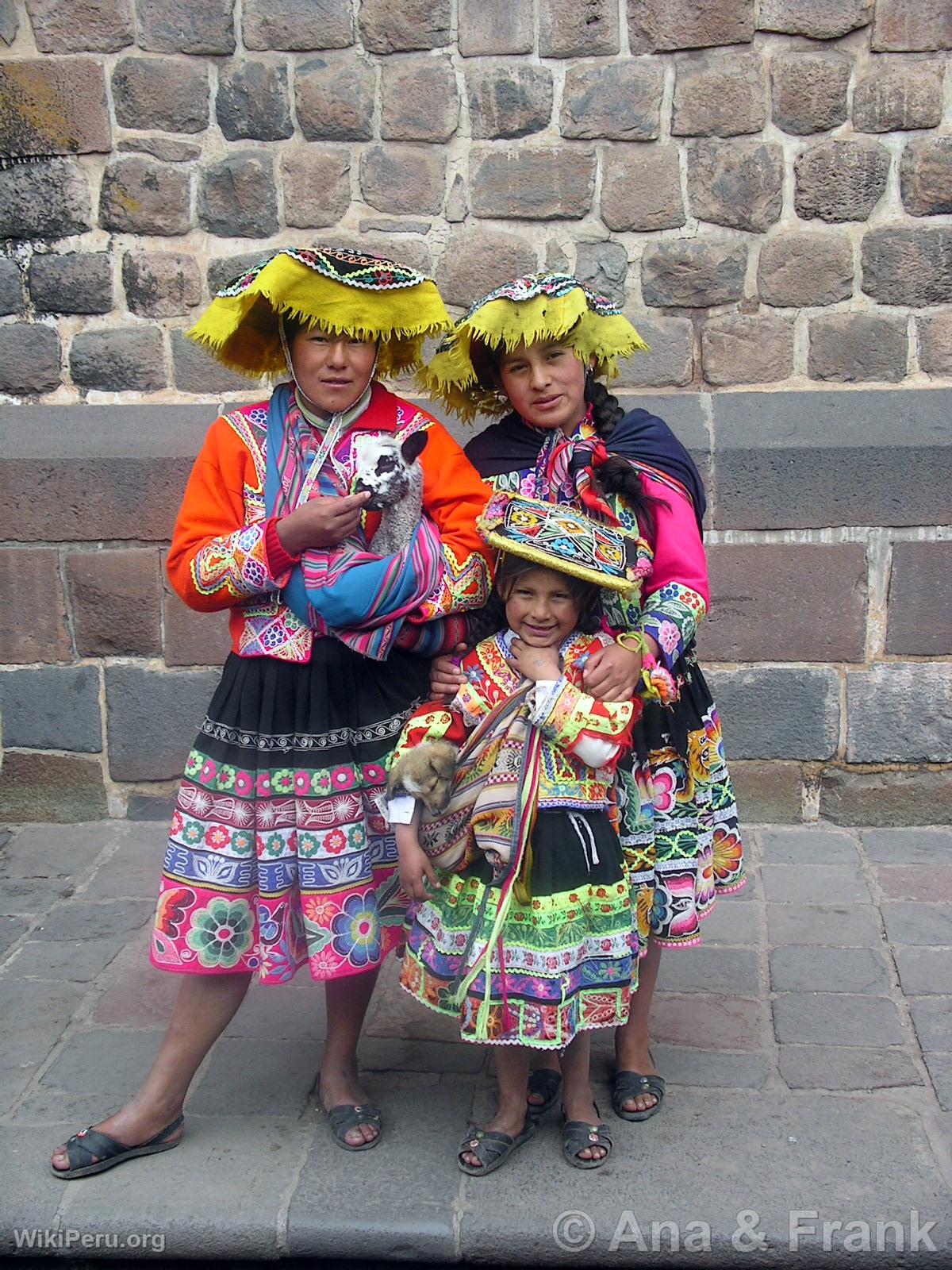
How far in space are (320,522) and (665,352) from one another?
2.23 meters

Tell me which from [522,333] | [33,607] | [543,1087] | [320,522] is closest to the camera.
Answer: [320,522]

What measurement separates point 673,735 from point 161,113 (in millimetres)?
2853

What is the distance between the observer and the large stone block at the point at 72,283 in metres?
4.21

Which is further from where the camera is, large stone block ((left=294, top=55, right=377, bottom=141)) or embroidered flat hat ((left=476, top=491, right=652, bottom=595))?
large stone block ((left=294, top=55, right=377, bottom=141))

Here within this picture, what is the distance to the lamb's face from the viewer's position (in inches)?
91.4

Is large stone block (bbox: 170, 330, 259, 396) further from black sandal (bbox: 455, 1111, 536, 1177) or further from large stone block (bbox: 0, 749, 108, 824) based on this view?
black sandal (bbox: 455, 1111, 536, 1177)

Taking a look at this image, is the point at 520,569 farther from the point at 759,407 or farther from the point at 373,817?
the point at 759,407

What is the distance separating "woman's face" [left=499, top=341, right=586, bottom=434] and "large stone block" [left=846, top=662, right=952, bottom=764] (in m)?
2.11

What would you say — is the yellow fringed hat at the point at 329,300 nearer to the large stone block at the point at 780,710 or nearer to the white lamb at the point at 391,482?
the white lamb at the point at 391,482

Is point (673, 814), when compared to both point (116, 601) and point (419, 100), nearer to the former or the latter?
point (116, 601)

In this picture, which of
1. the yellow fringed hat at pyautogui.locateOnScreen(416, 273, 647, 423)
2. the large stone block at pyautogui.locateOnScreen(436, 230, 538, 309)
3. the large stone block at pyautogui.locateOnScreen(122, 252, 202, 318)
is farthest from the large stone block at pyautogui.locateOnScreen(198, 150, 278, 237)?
the yellow fringed hat at pyautogui.locateOnScreen(416, 273, 647, 423)

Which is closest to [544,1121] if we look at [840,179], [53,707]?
[53,707]

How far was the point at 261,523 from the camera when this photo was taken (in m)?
2.37

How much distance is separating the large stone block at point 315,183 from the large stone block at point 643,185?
851 mm
